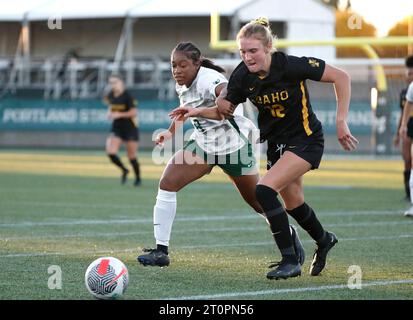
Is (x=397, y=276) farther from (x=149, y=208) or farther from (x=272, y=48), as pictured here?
(x=149, y=208)

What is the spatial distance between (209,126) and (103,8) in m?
28.5

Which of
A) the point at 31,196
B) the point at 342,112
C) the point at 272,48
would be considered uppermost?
the point at 272,48

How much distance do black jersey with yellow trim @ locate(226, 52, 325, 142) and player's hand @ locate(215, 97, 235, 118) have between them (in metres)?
0.04

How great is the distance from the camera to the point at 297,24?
122 feet

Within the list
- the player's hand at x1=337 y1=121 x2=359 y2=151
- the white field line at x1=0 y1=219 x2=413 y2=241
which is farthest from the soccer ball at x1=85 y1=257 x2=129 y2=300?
the white field line at x1=0 y1=219 x2=413 y2=241

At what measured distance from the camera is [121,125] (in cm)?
1862

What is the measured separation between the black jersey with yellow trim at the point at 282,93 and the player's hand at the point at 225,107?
4 centimetres

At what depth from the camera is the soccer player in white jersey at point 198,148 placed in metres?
8.47

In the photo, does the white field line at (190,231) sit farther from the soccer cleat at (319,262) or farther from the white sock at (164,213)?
the soccer cleat at (319,262)

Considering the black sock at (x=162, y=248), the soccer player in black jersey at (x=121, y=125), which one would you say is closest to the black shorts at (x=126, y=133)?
the soccer player in black jersey at (x=121, y=125)

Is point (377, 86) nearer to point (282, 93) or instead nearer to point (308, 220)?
point (308, 220)

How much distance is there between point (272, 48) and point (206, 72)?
3.22ft

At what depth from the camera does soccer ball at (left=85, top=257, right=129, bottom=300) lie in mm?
6691
